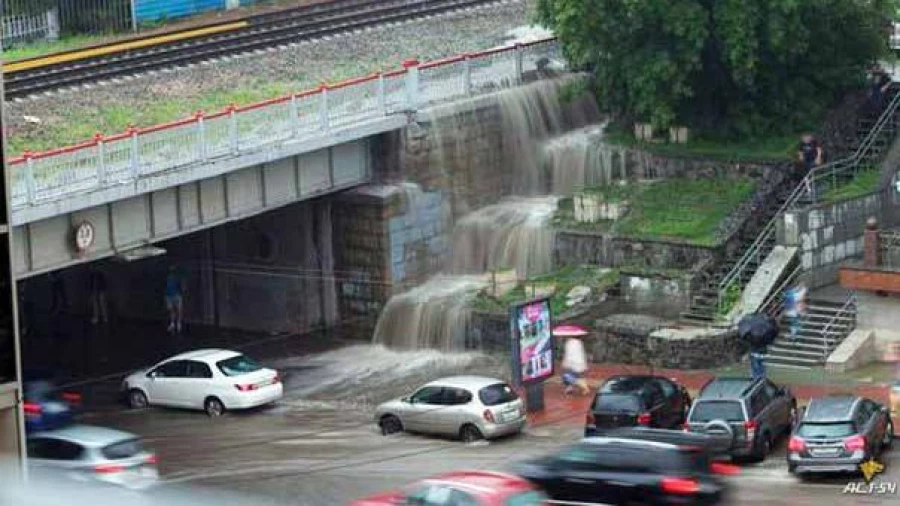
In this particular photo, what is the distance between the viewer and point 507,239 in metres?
48.7

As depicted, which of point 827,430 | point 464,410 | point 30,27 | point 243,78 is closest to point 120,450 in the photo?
point 464,410

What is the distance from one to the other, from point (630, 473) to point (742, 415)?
6.47 meters

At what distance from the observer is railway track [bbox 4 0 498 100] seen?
5028 cm

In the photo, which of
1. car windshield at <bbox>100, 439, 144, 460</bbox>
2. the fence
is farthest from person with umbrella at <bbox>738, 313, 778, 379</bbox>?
the fence

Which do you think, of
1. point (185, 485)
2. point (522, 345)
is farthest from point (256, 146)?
point (185, 485)

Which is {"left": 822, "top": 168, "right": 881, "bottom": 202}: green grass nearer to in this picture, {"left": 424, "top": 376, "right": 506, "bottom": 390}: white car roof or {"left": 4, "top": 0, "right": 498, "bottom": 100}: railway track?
{"left": 424, "top": 376, "right": 506, "bottom": 390}: white car roof

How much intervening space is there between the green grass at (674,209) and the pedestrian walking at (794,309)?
2696 mm

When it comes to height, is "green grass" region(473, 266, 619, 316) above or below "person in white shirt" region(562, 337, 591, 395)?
above

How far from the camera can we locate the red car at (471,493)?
25.5 m

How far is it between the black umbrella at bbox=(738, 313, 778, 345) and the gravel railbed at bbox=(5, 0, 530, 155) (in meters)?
13.0

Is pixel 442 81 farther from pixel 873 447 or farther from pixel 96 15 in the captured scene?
pixel 873 447

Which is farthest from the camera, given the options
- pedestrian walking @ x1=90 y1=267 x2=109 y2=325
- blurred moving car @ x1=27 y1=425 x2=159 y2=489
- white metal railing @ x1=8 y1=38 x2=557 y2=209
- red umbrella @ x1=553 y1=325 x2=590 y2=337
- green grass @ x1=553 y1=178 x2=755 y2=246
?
pedestrian walking @ x1=90 y1=267 x2=109 y2=325

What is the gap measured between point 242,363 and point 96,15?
2213 centimetres

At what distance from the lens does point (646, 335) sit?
42.1 m
